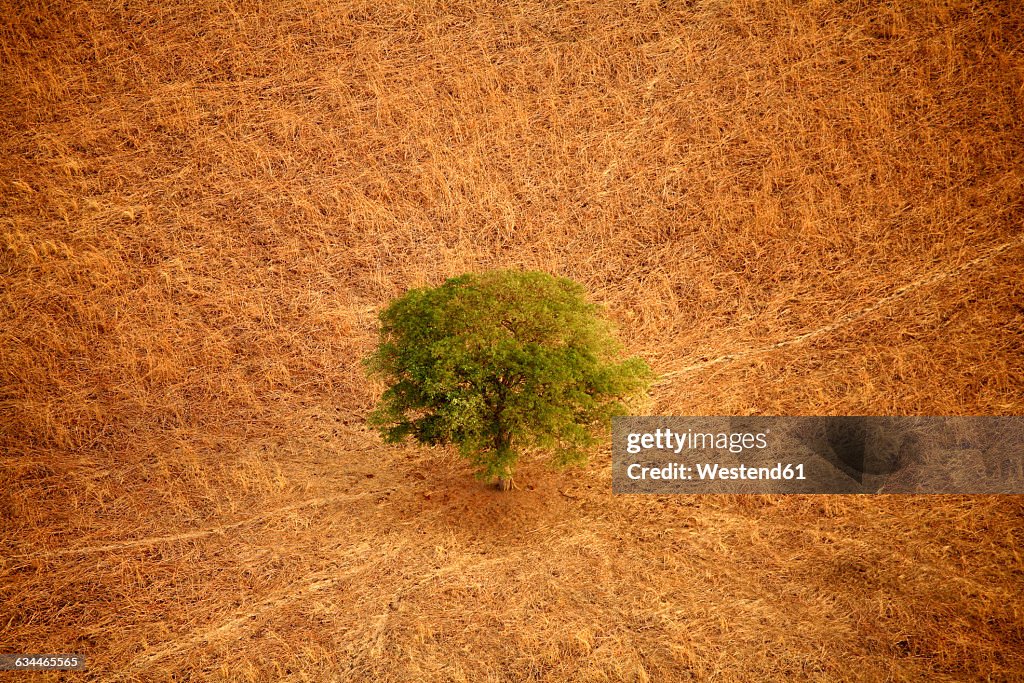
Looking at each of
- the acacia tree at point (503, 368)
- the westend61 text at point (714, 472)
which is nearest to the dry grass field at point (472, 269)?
the westend61 text at point (714, 472)

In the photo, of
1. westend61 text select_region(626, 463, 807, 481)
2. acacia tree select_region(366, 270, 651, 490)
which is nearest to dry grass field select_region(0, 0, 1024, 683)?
westend61 text select_region(626, 463, 807, 481)

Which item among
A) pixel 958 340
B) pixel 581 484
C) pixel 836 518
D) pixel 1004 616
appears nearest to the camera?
pixel 1004 616

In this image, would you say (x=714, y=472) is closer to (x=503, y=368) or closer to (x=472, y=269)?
(x=503, y=368)

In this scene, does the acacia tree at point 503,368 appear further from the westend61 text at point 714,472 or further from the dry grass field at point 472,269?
the westend61 text at point 714,472

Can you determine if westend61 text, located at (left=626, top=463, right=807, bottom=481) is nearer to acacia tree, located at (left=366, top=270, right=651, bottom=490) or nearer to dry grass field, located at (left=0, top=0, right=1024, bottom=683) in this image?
dry grass field, located at (left=0, top=0, right=1024, bottom=683)

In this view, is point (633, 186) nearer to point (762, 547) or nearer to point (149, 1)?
point (762, 547)

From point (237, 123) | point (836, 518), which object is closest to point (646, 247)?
point (836, 518)
